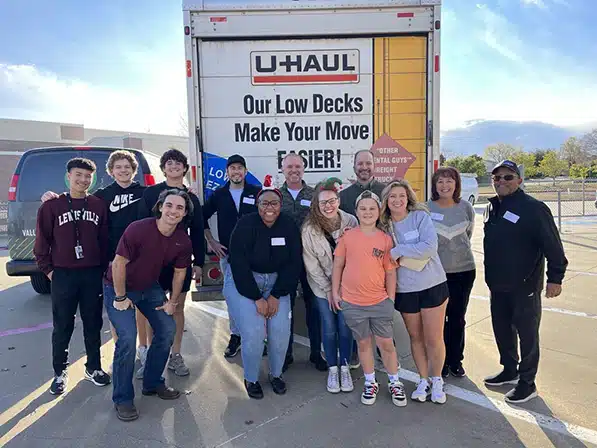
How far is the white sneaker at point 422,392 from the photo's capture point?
3314 millimetres

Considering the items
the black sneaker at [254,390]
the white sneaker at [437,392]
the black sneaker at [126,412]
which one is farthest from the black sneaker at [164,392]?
the white sneaker at [437,392]

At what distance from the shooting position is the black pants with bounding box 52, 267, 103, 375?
11.5 feet

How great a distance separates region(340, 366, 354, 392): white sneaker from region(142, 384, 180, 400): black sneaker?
51.5 inches

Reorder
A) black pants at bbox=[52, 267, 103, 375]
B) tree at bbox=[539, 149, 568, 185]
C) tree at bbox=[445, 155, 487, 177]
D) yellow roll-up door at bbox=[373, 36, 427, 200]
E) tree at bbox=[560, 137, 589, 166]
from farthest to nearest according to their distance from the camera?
tree at bbox=[560, 137, 589, 166] → tree at bbox=[539, 149, 568, 185] → tree at bbox=[445, 155, 487, 177] → yellow roll-up door at bbox=[373, 36, 427, 200] → black pants at bbox=[52, 267, 103, 375]

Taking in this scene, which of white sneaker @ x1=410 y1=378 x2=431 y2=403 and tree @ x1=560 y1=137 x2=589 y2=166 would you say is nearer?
white sneaker @ x1=410 y1=378 x2=431 y2=403

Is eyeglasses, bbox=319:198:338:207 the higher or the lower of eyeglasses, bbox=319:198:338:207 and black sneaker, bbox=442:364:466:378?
the higher

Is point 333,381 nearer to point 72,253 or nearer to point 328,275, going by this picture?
point 328,275

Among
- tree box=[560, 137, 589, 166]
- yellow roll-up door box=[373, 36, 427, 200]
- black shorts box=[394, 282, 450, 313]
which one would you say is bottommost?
black shorts box=[394, 282, 450, 313]

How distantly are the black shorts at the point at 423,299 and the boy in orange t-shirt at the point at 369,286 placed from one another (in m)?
0.09

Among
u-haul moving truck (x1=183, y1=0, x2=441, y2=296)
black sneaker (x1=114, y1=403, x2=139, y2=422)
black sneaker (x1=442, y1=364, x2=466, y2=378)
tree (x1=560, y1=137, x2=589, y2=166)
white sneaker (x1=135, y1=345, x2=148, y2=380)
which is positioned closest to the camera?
black sneaker (x1=114, y1=403, x2=139, y2=422)

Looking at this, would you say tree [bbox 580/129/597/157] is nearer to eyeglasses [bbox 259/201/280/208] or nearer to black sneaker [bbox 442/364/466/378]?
black sneaker [bbox 442/364/466/378]

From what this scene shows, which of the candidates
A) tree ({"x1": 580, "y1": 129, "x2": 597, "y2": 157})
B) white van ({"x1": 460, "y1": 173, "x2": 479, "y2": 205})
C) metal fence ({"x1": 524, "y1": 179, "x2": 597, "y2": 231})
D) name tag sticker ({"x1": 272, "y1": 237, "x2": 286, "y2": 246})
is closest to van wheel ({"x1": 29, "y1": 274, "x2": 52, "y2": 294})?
name tag sticker ({"x1": 272, "y1": 237, "x2": 286, "y2": 246})

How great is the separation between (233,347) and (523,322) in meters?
2.59

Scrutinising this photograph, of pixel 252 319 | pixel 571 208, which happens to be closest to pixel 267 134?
pixel 252 319
